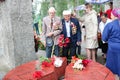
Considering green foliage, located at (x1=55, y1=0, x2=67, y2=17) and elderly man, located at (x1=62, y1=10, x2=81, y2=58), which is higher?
green foliage, located at (x1=55, y1=0, x2=67, y2=17)

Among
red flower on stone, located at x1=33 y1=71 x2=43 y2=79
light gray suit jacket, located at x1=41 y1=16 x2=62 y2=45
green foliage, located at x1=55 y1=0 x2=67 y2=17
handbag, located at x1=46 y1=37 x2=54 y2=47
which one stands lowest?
red flower on stone, located at x1=33 y1=71 x2=43 y2=79

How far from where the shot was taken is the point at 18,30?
6.54 m

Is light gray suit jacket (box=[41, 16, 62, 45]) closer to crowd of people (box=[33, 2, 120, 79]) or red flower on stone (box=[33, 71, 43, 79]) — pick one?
crowd of people (box=[33, 2, 120, 79])

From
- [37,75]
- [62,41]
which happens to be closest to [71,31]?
[62,41]

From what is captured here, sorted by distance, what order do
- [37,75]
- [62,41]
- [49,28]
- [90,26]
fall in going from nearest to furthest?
1. [37,75]
2. [62,41]
3. [49,28]
4. [90,26]

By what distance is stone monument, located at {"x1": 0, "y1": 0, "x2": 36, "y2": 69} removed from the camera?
646 cm

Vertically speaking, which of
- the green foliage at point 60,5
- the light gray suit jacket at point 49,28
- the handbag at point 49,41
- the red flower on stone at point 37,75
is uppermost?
the green foliage at point 60,5

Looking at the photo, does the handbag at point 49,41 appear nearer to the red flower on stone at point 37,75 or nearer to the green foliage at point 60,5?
the red flower on stone at point 37,75

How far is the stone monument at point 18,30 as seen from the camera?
254 inches

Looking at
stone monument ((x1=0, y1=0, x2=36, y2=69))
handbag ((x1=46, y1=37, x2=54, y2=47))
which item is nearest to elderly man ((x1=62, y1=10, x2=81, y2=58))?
handbag ((x1=46, y1=37, x2=54, y2=47))

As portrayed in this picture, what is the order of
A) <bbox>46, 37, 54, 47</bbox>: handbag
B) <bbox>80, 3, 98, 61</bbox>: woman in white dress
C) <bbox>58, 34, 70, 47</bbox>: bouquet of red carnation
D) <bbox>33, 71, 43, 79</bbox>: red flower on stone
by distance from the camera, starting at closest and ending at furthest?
1. <bbox>33, 71, 43, 79</bbox>: red flower on stone
2. <bbox>58, 34, 70, 47</bbox>: bouquet of red carnation
3. <bbox>46, 37, 54, 47</bbox>: handbag
4. <bbox>80, 3, 98, 61</bbox>: woman in white dress

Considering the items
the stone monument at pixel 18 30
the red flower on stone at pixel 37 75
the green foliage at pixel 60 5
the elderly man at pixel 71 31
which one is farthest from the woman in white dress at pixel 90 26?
the green foliage at pixel 60 5

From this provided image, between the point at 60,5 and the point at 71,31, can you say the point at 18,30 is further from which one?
the point at 60,5

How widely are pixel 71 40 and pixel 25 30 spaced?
1.20 metres
